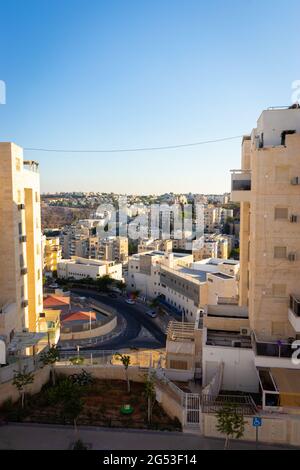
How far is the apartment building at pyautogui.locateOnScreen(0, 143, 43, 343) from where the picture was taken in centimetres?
2083

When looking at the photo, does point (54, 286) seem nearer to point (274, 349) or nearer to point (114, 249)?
point (114, 249)

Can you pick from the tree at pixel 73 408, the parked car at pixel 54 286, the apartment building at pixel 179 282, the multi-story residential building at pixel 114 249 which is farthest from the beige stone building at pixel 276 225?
the multi-story residential building at pixel 114 249

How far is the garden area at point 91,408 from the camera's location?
50.8 feet

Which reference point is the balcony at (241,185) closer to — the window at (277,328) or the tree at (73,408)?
the window at (277,328)

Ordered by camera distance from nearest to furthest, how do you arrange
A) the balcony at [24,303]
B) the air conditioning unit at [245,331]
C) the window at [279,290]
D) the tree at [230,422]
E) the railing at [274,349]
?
the tree at [230,422]
the railing at [274,349]
the window at [279,290]
the air conditioning unit at [245,331]
the balcony at [24,303]

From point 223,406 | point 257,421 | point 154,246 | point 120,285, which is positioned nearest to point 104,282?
point 120,285

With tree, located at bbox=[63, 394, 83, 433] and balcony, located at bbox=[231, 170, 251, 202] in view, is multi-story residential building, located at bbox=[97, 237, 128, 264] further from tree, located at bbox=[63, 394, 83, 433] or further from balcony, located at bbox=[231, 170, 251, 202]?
tree, located at bbox=[63, 394, 83, 433]

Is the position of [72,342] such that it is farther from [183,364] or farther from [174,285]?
[183,364]

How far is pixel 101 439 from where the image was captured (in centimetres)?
1453

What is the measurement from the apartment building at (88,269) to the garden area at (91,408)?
45.8 metres

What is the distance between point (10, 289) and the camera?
21.7 m

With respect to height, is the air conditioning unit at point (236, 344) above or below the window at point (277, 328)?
below

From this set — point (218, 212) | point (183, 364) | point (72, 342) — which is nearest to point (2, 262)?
point (183, 364)

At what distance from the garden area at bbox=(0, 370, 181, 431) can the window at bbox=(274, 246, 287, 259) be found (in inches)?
337
